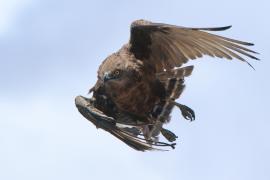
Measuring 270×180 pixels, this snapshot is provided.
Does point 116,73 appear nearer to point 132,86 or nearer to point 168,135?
point 132,86

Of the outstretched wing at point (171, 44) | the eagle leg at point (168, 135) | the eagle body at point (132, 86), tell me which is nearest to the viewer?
the outstretched wing at point (171, 44)

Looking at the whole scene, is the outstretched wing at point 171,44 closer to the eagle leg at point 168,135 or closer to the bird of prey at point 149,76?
the bird of prey at point 149,76

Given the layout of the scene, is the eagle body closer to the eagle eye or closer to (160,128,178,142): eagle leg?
the eagle eye

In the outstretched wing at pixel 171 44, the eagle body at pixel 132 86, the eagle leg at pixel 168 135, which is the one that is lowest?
the eagle leg at pixel 168 135

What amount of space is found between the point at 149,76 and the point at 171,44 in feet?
2.09

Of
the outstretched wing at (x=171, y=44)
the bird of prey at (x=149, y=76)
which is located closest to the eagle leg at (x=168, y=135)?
the bird of prey at (x=149, y=76)

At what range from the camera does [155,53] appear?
1433 centimetres

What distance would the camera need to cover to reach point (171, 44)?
1397 centimetres

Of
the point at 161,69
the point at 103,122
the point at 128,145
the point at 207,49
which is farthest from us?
the point at 161,69

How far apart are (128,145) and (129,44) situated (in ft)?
10.6

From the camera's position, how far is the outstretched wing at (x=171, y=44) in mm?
12891

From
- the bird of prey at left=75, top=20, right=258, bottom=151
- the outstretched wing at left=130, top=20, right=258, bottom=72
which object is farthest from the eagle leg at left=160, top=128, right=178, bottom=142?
the outstretched wing at left=130, top=20, right=258, bottom=72

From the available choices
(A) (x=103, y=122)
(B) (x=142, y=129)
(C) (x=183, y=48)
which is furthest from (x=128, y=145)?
(C) (x=183, y=48)

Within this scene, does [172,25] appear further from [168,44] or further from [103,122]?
[103,122]
